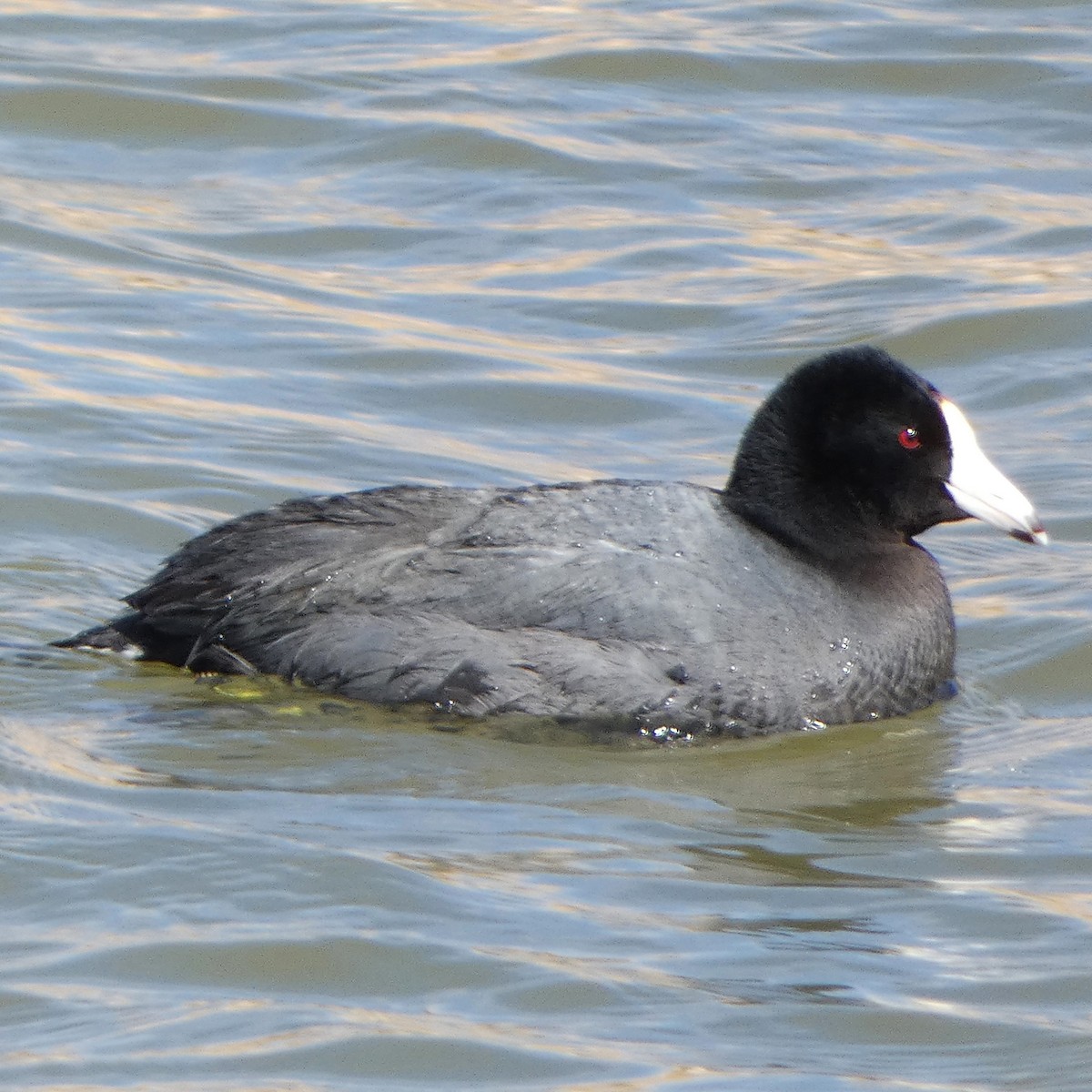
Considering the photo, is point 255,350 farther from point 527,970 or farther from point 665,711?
point 527,970

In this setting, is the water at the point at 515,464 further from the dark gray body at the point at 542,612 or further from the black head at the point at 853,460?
the black head at the point at 853,460

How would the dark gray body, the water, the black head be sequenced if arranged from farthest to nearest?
the black head, the dark gray body, the water

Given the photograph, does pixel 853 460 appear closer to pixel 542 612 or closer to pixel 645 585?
pixel 645 585

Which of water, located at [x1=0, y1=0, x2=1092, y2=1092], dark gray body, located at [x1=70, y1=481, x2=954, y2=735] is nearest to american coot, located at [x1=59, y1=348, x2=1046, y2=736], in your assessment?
dark gray body, located at [x1=70, y1=481, x2=954, y2=735]

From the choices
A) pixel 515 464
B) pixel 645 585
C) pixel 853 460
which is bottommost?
pixel 515 464

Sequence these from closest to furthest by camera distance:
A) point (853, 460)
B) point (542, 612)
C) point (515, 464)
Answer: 1. point (542, 612)
2. point (853, 460)
3. point (515, 464)

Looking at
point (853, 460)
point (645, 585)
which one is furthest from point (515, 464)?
point (645, 585)

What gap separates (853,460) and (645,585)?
74 cm

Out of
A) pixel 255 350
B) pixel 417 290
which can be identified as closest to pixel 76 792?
pixel 255 350

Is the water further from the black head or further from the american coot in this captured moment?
the black head

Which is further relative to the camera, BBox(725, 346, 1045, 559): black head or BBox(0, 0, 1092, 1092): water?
BBox(725, 346, 1045, 559): black head

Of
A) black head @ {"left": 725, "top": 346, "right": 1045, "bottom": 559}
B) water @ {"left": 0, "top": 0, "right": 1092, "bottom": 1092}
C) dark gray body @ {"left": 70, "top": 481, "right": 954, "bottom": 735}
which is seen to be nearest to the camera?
water @ {"left": 0, "top": 0, "right": 1092, "bottom": 1092}

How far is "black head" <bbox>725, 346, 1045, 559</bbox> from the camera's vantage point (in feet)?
18.7

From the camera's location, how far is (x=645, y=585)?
211 inches
